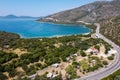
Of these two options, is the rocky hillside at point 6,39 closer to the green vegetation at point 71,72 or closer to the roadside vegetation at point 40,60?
the roadside vegetation at point 40,60

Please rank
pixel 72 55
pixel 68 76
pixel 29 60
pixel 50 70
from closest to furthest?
pixel 68 76, pixel 50 70, pixel 29 60, pixel 72 55

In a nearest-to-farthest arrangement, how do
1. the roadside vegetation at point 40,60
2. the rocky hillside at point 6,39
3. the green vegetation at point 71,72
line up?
the green vegetation at point 71,72
the roadside vegetation at point 40,60
the rocky hillside at point 6,39

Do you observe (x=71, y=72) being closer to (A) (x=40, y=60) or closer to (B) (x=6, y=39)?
(A) (x=40, y=60)

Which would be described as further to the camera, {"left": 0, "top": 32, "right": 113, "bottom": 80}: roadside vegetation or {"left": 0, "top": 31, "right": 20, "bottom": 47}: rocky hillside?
{"left": 0, "top": 31, "right": 20, "bottom": 47}: rocky hillside

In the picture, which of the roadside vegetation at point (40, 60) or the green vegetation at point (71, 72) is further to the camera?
the roadside vegetation at point (40, 60)

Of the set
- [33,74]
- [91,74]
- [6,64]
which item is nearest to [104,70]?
[91,74]

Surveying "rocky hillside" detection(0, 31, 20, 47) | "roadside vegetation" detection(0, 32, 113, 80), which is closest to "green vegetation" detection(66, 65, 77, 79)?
"roadside vegetation" detection(0, 32, 113, 80)

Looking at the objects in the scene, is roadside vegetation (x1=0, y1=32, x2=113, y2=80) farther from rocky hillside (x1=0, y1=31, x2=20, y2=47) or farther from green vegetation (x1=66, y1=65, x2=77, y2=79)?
rocky hillside (x1=0, y1=31, x2=20, y2=47)

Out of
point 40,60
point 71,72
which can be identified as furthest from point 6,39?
point 71,72

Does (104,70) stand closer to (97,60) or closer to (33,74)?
(97,60)

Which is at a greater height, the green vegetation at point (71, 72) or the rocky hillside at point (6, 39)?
the rocky hillside at point (6, 39)

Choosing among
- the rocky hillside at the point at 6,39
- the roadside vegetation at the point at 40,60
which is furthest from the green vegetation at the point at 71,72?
the rocky hillside at the point at 6,39
